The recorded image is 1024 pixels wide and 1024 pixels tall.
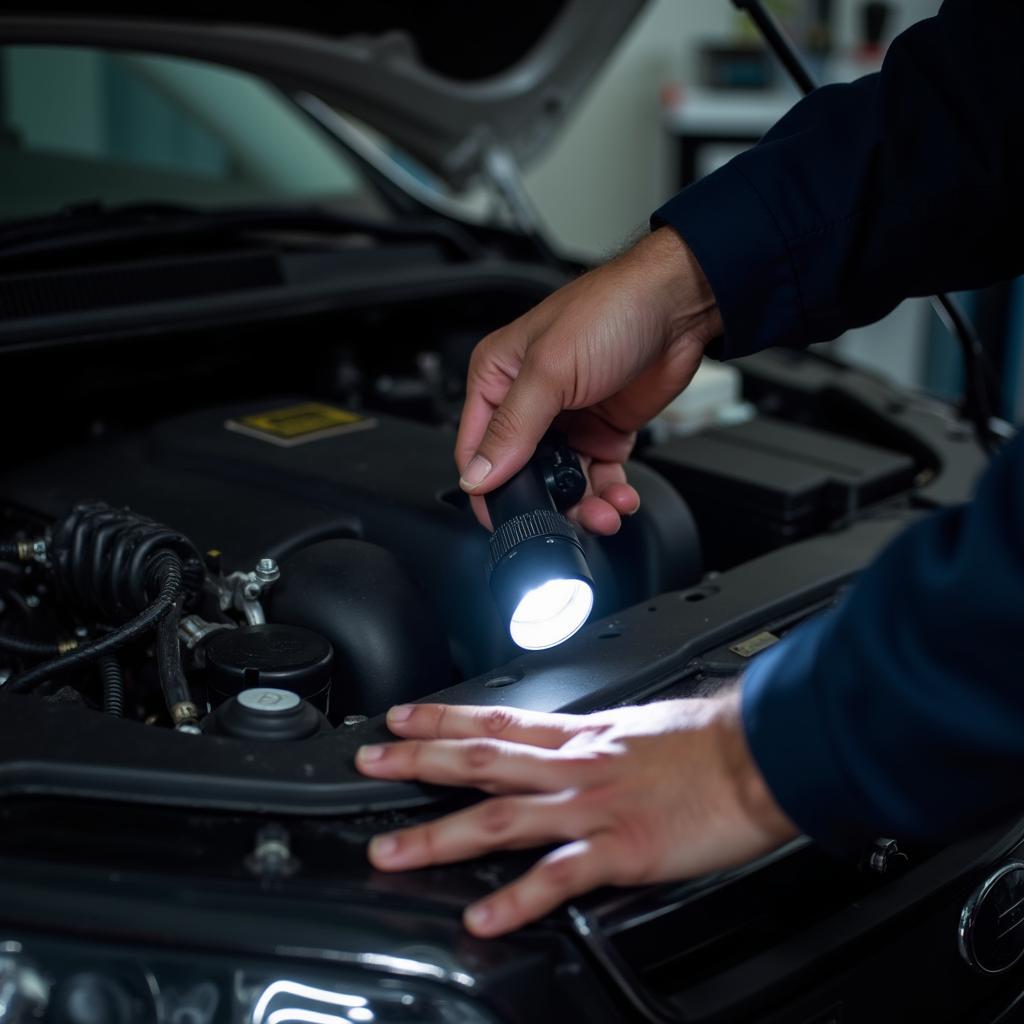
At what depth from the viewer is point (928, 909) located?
35.2 inches

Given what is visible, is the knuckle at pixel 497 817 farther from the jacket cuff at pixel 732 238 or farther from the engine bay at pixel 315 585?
the jacket cuff at pixel 732 238

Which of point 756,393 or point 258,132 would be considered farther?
point 258,132

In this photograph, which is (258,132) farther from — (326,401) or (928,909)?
(928,909)

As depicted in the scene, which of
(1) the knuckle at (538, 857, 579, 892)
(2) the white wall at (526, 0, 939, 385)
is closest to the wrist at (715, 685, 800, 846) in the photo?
(1) the knuckle at (538, 857, 579, 892)

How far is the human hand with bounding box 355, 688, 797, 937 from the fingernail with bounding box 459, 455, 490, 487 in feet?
0.95

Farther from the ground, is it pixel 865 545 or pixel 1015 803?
pixel 865 545

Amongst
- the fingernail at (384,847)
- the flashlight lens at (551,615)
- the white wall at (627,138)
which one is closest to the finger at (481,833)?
the fingernail at (384,847)

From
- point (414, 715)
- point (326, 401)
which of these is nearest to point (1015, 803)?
point (414, 715)

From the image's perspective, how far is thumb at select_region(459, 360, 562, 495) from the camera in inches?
40.9

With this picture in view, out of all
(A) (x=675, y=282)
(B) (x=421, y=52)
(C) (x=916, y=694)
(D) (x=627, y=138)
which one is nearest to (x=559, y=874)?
(C) (x=916, y=694)

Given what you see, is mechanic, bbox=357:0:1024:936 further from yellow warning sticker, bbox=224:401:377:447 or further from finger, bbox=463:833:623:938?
yellow warning sticker, bbox=224:401:377:447

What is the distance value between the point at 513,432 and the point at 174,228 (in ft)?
2.01

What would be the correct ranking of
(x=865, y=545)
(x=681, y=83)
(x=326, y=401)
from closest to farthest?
(x=865, y=545), (x=326, y=401), (x=681, y=83)

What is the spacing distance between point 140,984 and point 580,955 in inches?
10.0
